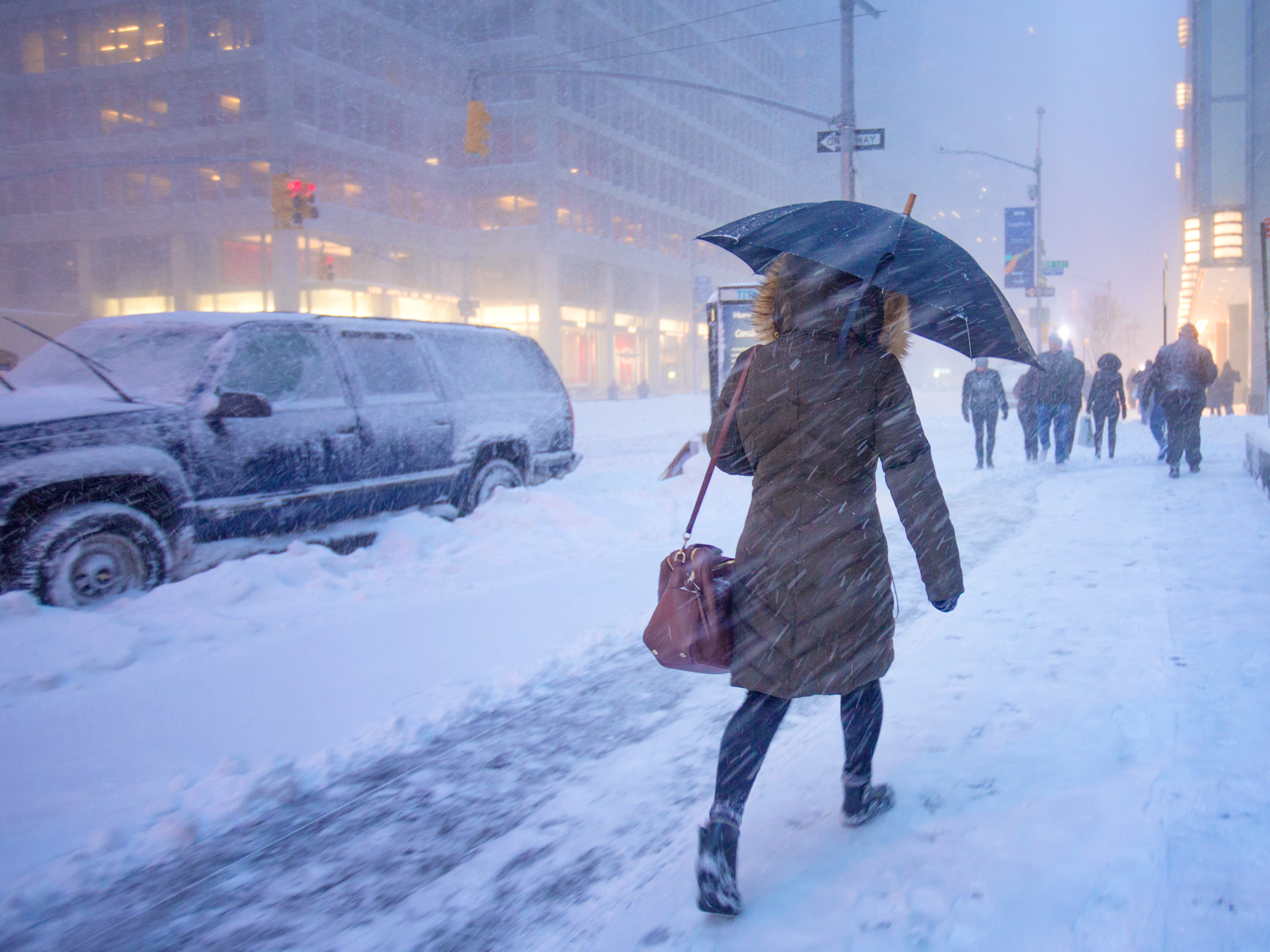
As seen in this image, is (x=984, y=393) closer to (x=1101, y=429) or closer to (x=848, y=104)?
(x=1101, y=429)

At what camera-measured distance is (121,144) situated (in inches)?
1693

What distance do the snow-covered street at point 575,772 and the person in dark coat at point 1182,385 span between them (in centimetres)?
529

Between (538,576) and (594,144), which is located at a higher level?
(594,144)

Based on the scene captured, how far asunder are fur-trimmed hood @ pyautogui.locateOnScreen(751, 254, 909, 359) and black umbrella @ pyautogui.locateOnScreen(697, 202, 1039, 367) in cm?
5

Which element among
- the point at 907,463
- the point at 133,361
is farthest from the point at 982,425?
the point at 907,463

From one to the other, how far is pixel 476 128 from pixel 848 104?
6314mm

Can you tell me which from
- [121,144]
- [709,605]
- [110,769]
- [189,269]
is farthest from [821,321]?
[121,144]

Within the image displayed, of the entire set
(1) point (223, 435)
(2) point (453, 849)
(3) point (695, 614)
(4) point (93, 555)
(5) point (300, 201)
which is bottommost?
(2) point (453, 849)

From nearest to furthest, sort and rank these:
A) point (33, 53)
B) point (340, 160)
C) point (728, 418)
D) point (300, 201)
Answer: point (728, 418)
point (300, 201)
point (340, 160)
point (33, 53)

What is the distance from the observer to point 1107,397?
45.2 ft

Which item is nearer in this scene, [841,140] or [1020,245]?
[841,140]

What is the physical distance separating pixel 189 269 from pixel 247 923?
46514mm

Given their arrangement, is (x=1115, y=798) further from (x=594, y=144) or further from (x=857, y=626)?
(x=594, y=144)

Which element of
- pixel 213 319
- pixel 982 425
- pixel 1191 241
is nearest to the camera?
pixel 213 319
